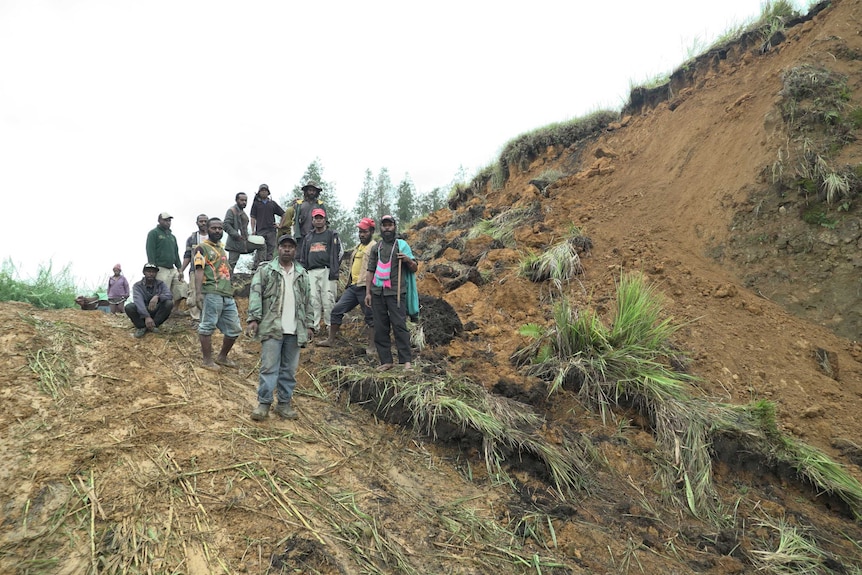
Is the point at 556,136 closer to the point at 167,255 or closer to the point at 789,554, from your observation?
the point at 167,255

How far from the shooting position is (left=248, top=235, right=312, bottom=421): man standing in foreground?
4.11 metres

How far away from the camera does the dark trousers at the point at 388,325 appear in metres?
4.95

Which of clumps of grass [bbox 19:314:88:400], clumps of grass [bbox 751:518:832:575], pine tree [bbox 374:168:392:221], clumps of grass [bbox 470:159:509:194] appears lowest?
clumps of grass [bbox 751:518:832:575]

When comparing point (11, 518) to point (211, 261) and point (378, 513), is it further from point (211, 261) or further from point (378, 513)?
point (211, 261)

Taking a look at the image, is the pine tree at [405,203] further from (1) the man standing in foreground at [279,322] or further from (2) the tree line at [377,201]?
(1) the man standing in foreground at [279,322]

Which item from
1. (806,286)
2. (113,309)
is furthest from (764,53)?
(113,309)

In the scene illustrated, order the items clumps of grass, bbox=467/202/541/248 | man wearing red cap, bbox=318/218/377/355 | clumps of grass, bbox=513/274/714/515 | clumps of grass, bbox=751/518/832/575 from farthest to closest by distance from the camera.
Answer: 1. clumps of grass, bbox=467/202/541/248
2. man wearing red cap, bbox=318/218/377/355
3. clumps of grass, bbox=513/274/714/515
4. clumps of grass, bbox=751/518/832/575

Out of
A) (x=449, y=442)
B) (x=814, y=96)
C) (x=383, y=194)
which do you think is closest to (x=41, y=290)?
(x=449, y=442)

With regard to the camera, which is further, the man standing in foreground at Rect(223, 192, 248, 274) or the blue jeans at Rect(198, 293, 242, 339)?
the man standing in foreground at Rect(223, 192, 248, 274)

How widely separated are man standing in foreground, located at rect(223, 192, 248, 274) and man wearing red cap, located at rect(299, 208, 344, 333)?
179 cm

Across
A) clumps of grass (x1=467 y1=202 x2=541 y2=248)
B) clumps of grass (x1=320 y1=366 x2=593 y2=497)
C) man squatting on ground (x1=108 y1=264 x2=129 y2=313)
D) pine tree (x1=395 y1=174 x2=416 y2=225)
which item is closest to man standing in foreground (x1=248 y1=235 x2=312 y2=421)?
clumps of grass (x1=320 y1=366 x2=593 y2=497)

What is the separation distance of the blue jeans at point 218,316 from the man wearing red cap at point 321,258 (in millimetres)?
1132

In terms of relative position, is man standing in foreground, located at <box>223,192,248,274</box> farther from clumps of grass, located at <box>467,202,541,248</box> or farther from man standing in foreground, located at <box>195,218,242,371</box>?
clumps of grass, located at <box>467,202,541,248</box>

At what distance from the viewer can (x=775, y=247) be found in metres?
6.23
